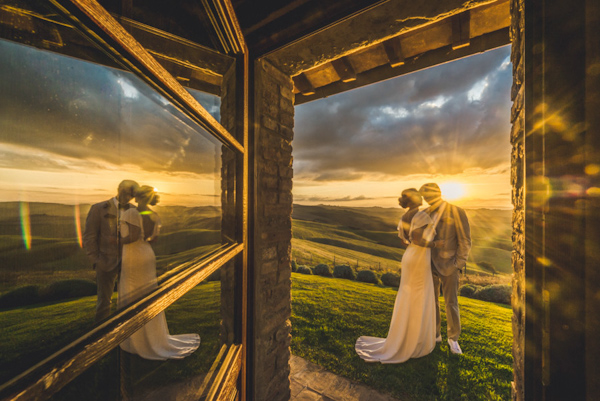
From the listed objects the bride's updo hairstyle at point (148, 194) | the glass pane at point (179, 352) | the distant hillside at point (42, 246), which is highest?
the bride's updo hairstyle at point (148, 194)

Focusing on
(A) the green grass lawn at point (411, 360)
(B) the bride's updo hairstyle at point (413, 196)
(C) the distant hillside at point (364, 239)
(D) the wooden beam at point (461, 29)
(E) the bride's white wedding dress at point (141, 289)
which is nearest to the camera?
(E) the bride's white wedding dress at point (141, 289)

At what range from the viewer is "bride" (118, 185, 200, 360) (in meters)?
0.54

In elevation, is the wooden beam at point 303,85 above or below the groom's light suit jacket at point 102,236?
above

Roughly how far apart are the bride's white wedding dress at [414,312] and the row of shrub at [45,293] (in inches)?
122

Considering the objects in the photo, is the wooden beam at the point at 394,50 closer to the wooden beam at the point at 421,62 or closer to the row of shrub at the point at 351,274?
the wooden beam at the point at 421,62

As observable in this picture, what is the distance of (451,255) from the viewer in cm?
304

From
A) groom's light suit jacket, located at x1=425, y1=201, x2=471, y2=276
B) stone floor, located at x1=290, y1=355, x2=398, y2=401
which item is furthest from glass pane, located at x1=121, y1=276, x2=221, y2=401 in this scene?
groom's light suit jacket, located at x1=425, y1=201, x2=471, y2=276

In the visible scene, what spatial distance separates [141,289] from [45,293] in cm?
28

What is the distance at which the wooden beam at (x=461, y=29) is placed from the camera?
60.4 inches

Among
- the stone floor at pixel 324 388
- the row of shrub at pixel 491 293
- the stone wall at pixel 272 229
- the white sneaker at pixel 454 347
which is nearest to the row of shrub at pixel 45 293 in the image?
the stone wall at pixel 272 229

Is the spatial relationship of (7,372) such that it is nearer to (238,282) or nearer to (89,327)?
(89,327)

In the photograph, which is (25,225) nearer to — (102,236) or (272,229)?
(102,236)

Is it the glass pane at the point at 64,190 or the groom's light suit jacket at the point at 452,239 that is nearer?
the glass pane at the point at 64,190

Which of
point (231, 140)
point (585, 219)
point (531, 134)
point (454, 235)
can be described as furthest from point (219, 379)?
point (454, 235)
